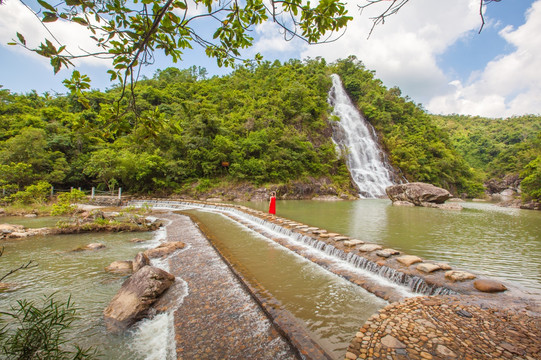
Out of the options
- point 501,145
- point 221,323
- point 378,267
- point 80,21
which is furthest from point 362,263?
point 501,145

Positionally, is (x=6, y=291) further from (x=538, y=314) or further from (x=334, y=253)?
(x=538, y=314)

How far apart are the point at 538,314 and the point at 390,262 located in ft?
6.24

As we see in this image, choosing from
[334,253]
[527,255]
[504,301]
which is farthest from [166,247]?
[527,255]

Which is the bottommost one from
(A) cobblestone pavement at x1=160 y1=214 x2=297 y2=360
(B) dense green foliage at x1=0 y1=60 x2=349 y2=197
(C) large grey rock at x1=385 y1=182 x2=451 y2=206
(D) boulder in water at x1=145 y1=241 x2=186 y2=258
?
(D) boulder in water at x1=145 y1=241 x2=186 y2=258

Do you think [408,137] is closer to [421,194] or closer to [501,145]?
[421,194]

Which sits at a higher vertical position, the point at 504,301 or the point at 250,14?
the point at 250,14

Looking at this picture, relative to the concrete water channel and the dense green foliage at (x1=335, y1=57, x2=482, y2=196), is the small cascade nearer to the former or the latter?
the concrete water channel

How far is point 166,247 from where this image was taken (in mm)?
5988

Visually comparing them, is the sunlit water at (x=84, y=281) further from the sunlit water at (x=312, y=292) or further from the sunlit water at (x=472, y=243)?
the sunlit water at (x=472, y=243)

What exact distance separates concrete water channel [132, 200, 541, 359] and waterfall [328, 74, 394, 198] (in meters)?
21.9

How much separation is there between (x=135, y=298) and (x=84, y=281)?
187cm

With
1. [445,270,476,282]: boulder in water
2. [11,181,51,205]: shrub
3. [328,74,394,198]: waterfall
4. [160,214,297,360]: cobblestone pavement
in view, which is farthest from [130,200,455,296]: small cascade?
[328,74,394,198]: waterfall

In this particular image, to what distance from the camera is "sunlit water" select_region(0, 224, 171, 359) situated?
2.64 metres

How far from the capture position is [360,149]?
29875mm
